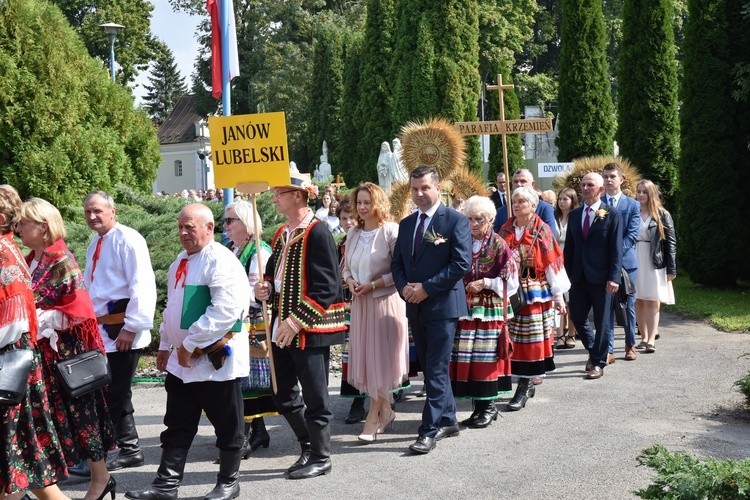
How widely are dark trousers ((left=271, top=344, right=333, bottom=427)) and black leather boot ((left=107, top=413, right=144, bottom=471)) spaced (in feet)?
3.76

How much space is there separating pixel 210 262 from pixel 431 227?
2026 mm

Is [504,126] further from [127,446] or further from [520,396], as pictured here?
[127,446]

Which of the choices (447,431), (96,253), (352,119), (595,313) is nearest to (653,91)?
(595,313)

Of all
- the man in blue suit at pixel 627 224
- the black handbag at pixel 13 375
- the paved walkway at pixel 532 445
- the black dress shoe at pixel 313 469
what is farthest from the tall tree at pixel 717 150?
the black handbag at pixel 13 375

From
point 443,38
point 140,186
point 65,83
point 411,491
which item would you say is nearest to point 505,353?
point 411,491

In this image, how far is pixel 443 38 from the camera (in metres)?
31.8

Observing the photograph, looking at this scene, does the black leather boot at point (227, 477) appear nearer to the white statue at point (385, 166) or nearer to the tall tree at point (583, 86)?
the tall tree at point (583, 86)

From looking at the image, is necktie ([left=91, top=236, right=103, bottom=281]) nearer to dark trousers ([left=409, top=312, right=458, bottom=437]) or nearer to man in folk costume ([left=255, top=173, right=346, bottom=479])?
man in folk costume ([left=255, top=173, right=346, bottom=479])

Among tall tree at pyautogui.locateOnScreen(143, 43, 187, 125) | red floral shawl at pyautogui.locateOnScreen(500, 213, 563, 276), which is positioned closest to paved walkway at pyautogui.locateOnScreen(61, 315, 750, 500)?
red floral shawl at pyautogui.locateOnScreen(500, 213, 563, 276)

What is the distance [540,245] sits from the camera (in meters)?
8.35

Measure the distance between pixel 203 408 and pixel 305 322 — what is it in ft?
2.96

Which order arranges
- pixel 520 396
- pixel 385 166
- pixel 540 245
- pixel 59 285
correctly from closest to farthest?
pixel 59 285
pixel 520 396
pixel 540 245
pixel 385 166

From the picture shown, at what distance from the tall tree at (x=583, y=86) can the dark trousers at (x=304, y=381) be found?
17098 millimetres

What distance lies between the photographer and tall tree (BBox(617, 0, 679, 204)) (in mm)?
19047
